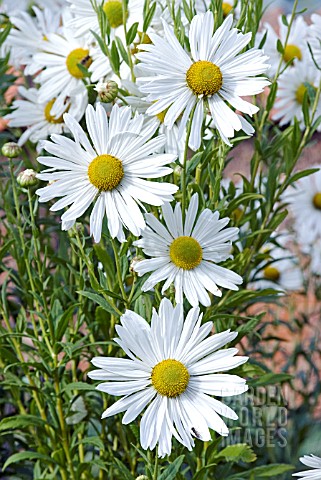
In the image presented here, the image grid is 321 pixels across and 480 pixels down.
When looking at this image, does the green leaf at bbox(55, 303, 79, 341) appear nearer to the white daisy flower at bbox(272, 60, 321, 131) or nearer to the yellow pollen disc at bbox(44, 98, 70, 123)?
the yellow pollen disc at bbox(44, 98, 70, 123)

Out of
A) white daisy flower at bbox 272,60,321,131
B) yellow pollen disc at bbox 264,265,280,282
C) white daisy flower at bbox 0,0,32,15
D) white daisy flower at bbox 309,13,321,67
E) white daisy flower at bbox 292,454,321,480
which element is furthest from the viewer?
yellow pollen disc at bbox 264,265,280,282

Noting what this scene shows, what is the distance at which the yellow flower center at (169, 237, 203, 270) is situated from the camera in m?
Result: 0.72

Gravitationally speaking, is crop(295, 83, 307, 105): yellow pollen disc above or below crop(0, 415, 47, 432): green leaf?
above

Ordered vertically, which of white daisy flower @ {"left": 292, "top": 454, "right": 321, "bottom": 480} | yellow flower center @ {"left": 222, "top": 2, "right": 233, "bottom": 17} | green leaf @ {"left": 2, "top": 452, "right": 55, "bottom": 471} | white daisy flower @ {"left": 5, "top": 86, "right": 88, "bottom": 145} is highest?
yellow flower center @ {"left": 222, "top": 2, "right": 233, "bottom": 17}

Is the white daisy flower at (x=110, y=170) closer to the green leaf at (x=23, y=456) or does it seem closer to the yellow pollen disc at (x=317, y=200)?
the green leaf at (x=23, y=456)

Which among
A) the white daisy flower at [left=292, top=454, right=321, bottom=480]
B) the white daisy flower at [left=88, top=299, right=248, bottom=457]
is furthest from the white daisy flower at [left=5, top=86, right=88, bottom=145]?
the white daisy flower at [left=292, top=454, right=321, bottom=480]

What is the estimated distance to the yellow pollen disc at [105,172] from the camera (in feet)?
2.22

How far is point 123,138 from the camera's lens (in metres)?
0.68

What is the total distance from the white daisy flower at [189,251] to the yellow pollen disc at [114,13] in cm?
30

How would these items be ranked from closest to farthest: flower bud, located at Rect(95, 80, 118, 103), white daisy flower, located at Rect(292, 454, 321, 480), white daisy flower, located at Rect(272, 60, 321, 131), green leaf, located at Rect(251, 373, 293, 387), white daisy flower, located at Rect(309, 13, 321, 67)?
white daisy flower, located at Rect(292, 454, 321, 480)
flower bud, located at Rect(95, 80, 118, 103)
green leaf, located at Rect(251, 373, 293, 387)
white daisy flower, located at Rect(309, 13, 321, 67)
white daisy flower, located at Rect(272, 60, 321, 131)

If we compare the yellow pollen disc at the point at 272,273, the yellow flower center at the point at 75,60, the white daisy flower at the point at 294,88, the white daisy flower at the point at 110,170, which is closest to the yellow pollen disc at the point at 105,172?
the white daisy flower at the point at 110,170

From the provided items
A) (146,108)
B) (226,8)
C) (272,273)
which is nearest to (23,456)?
(146,108)

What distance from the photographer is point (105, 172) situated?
68 cm

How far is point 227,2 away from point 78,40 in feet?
0.69
